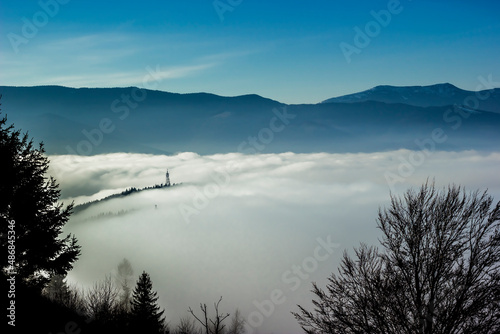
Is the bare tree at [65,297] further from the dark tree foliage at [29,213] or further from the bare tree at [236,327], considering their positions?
the bare tree at [236,327]

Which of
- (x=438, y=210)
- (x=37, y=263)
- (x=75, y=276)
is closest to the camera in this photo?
(x=438, y=210)

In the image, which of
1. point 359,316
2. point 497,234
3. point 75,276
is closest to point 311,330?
point 359,316

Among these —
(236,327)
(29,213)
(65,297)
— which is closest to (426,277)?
(29,213)

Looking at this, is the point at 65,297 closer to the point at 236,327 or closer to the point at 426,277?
the point at 426,277

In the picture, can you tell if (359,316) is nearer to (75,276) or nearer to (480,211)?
(480,211)

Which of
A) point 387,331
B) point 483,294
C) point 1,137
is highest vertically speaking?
point 1,137

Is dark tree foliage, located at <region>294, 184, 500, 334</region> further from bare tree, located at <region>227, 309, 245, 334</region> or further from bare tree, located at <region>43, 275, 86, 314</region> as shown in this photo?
bare tree, located at <region>227, 309, 245, 334</region>
